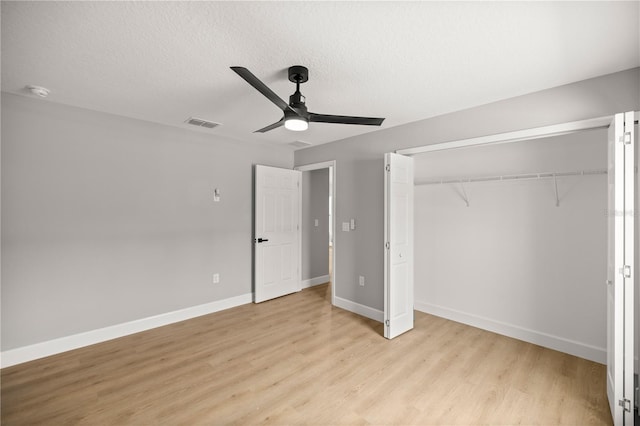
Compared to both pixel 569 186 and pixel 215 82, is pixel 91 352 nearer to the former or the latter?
pixel 215 82

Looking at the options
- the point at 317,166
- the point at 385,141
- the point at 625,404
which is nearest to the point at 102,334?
the point at 317,166

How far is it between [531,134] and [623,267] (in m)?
1.36

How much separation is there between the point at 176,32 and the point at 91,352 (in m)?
3.18

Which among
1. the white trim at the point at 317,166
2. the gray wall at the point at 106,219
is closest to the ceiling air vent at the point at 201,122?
the gray wall at the point at 106,219

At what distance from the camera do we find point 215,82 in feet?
8.38

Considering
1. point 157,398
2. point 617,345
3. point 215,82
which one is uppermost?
point 215,82

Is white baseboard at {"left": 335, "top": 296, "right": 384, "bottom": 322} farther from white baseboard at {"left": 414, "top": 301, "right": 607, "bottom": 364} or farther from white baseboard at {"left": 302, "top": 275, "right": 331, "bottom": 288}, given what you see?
white baseboard at {"left": 302, "top": 275, "right": 331, "bottom": 288}

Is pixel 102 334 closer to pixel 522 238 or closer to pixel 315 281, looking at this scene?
pixel 315 281

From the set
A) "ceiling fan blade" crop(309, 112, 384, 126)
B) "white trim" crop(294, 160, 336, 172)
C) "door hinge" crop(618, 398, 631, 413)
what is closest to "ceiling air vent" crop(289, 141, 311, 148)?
"white trim" crop(294, 160, 336, 172)

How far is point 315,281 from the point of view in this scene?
18.6ft

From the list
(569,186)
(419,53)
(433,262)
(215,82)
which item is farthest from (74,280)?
(569,186)

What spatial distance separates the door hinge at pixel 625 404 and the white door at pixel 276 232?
3947 millimetres

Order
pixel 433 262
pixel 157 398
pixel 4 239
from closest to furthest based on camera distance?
pixel 157 398
pixel 4 239
pixel 433 262

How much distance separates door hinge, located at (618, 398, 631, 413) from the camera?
1887 millimetres
